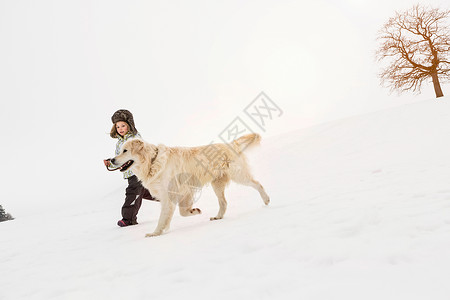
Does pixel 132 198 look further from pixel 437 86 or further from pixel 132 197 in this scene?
pixel 437 86

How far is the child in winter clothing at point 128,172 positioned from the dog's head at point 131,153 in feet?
3.66

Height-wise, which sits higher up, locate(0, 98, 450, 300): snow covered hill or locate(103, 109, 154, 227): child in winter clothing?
locate(103, 109, 154, 227): child in winter clothing

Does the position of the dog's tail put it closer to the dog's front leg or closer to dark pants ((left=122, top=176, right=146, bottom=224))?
the dog's front leg

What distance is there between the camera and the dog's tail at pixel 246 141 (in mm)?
4810

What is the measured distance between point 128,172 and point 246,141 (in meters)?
2.36

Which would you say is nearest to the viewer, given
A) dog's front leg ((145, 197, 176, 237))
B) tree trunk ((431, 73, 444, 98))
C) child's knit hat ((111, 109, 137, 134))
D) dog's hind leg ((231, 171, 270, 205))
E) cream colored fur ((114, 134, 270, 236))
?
dog's front leg ((145, 197, 176, 237))

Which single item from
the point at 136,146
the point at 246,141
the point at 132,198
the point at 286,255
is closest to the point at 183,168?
the point at 136,146

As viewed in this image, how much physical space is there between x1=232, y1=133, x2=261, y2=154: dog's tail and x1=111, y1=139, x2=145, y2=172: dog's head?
1.59 metres

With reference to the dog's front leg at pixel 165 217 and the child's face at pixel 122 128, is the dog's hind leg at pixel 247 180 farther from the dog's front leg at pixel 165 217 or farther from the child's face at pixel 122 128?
the child's face at pixel 122 128

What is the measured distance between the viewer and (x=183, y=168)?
430cm

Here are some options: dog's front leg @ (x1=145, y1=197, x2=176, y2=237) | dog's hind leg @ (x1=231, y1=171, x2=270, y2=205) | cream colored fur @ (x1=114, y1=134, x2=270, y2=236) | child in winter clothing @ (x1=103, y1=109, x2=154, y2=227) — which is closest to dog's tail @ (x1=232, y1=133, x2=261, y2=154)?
cream colored fur @ (x1=114, y1=134, x2=270, y2=236)

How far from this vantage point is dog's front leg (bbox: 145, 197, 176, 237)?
12.8ft

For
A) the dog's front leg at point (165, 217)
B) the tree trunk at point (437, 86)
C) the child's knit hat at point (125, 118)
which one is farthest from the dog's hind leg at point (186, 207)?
the tree trunk at point (437, 86)

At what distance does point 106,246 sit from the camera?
142 inches
